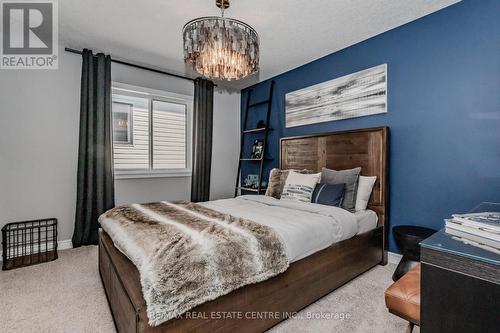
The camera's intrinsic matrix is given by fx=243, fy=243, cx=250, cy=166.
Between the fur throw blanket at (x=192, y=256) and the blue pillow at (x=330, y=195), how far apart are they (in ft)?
3.60

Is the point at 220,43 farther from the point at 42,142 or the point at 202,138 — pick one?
the point at 42,142

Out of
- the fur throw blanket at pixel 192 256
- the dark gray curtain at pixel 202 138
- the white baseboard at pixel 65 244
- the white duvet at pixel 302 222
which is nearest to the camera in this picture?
the fur throw blanket at pixel 192 256

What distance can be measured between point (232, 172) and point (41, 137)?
111 inches

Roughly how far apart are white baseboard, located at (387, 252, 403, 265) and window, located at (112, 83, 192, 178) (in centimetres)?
307

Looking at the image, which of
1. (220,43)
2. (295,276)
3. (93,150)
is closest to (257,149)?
(93,150)

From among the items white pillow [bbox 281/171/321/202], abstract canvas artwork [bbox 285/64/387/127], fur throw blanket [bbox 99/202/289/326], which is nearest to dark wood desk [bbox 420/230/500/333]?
fur throw blanket [bbox 99/202/289/326]

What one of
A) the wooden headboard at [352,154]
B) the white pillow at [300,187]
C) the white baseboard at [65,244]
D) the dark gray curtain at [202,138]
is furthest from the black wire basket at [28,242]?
the wooden headboard at [352,154]

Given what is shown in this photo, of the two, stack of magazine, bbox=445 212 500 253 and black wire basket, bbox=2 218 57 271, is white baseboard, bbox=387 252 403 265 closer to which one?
stack of magazine, bbox=445 212 500 253

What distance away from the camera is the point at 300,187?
2.83 metres

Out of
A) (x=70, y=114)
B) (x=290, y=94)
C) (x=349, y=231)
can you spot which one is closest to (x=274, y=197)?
(x=349, y=231)

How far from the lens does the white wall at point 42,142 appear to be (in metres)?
2.74

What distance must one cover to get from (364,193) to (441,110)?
1.06 metres

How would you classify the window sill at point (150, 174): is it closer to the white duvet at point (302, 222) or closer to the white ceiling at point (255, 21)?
the white duvet at point (302, 222)

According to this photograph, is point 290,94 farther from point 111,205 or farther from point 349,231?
point 111,205
